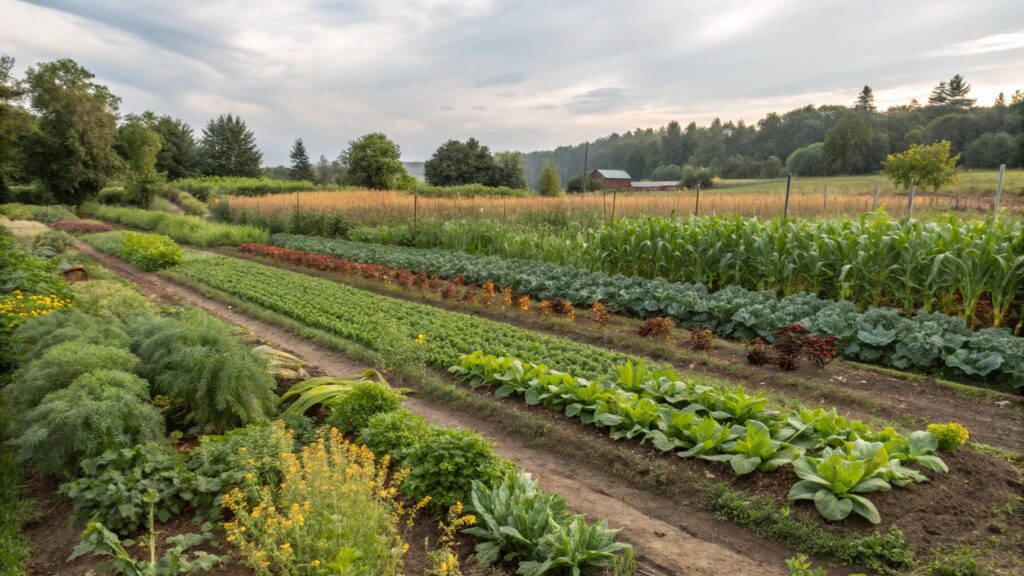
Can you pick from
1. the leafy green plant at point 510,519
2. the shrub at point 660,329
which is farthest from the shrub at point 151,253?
the leafy green plant at point 510,519

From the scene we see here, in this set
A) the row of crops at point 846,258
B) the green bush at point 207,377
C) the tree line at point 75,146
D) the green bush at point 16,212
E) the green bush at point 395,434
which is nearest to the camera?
the green bush at point 395,434

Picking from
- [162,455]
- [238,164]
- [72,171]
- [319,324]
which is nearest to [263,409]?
[162,455]

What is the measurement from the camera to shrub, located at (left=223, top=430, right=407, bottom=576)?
2.77 m

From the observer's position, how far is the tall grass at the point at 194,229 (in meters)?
21.2

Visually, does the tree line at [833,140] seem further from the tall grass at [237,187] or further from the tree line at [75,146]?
the tall grass at [237,187]

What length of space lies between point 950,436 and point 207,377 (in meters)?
5.81

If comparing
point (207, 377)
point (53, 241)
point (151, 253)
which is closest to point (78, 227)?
point (53, 241)

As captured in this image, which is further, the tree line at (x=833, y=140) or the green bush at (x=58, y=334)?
the tree line at (x=833, y=140)

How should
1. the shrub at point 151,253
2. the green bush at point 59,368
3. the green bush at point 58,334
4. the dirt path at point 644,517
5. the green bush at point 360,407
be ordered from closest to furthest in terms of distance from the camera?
the dirt path at point 644,517
the green bush at point 59,368
the green bush at point 360,407
the green bush at point 58,334
the shrub at point 151,253

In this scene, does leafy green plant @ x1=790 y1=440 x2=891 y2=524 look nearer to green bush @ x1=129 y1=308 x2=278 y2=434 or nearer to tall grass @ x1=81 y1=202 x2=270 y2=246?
green bush @ x1=129 y1=308 x2=278 y2=434

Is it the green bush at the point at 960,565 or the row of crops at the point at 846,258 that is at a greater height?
the row of crops at the point at 846,258

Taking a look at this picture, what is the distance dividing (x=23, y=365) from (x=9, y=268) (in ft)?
16.8

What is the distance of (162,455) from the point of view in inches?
157

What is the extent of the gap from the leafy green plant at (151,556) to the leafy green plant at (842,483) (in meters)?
3.66
